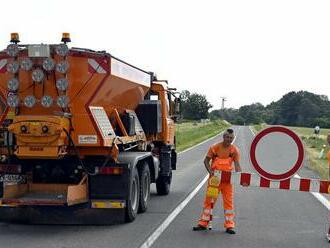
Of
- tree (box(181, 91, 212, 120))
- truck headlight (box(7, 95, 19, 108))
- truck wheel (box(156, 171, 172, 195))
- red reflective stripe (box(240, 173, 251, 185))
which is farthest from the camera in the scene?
tree (box(181, 91, 212, 120))

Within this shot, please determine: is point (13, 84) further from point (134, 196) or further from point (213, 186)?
point (213, 186)

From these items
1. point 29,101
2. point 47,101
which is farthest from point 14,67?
point 47,101

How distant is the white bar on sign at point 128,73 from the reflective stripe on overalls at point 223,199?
2263mm

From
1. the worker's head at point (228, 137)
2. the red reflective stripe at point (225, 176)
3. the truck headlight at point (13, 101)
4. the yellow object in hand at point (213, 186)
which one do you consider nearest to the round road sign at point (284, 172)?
the red reflective stripe at point (225, 176)

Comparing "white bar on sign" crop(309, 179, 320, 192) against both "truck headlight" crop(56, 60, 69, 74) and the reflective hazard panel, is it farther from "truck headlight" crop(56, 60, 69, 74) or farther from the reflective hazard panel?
"truck headlight" crop(56, 60, 69, 74)

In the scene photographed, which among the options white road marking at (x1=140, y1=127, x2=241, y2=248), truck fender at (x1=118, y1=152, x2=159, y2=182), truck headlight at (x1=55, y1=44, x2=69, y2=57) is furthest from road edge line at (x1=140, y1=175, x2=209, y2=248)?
truck headlight at (x1=55, y1=44, x2=69, y2=57)

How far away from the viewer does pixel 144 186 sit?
11.5 metres

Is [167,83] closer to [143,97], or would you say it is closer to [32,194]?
[143,97]

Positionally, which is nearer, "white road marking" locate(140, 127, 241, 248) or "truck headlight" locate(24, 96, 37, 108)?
"white road marking" locate(140, 127, 241, 248)

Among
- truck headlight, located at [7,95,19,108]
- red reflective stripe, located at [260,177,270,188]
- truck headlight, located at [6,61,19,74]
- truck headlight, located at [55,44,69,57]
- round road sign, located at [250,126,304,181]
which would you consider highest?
truck headlight, located at [55,44,69,57]

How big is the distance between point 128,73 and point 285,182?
4.03m

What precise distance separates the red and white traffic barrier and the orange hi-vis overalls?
0.79 feet

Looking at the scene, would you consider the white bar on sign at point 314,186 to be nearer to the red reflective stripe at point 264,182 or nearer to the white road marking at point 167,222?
the red reflective stripe at point 264,182

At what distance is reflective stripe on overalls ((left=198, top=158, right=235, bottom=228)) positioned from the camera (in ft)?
30.3
